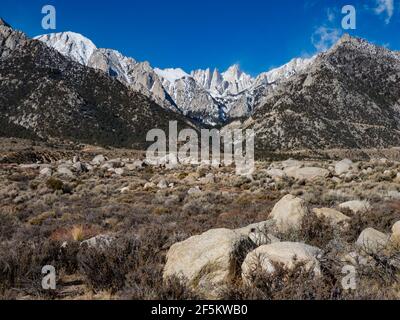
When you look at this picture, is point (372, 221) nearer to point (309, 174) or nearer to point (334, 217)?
point (334, 217)

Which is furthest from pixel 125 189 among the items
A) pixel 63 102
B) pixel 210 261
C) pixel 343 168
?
pixel 63 102

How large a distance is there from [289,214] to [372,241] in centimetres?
273

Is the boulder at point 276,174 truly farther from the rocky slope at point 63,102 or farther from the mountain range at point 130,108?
the mountain range at point 130,108

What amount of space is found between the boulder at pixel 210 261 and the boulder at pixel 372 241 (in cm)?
263

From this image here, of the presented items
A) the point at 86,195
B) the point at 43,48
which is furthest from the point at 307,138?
the point at 86,195

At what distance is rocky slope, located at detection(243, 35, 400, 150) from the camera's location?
148 meters

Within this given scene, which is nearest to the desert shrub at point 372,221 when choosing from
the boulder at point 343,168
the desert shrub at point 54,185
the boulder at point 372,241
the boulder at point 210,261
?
the boulder at point 372,241

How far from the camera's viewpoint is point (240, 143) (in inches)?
6599

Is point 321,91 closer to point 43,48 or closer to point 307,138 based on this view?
point 307,138

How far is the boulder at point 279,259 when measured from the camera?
19.8 feet

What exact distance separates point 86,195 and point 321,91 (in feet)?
538

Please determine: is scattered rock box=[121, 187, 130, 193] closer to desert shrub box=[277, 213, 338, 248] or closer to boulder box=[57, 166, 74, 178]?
boulder box=[57, 166, 74, 178]

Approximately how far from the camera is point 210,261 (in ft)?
21.2

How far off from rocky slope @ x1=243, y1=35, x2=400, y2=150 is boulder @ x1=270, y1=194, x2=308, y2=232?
13422cm
